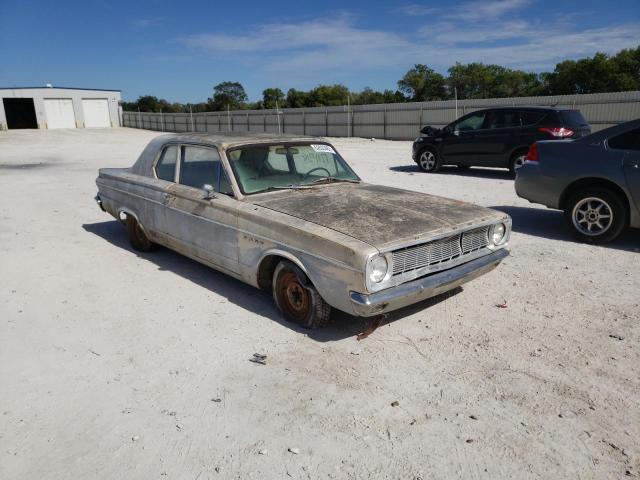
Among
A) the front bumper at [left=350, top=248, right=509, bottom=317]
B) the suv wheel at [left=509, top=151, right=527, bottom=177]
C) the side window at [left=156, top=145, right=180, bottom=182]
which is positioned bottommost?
the front bumper at [left=350, top=248, right=509, bottom=317]

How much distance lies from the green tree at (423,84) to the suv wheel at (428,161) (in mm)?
46992

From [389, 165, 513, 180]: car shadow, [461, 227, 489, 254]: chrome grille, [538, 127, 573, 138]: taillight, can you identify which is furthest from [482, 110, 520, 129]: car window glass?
[461, 227, 489, 254]: chrome grille

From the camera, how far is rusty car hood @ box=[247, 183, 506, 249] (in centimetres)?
366

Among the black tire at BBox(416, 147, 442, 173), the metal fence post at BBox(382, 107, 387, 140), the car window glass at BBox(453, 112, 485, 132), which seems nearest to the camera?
the car window glass at BBox(453, 112, 485, 132)

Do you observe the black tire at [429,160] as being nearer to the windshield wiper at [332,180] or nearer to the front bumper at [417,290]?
the windshield wiper at [332,180]

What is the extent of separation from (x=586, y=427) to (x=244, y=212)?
288cm

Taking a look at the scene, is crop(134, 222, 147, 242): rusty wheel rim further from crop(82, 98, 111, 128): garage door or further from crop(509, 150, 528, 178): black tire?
crop(82, 98, 111, 128): garage door

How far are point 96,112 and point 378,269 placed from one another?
57418 mm

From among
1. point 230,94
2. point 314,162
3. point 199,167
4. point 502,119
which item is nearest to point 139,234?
point 199,167

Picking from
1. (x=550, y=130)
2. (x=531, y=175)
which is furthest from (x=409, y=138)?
(x=531, y=175)

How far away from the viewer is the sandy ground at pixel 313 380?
2551 millimetres

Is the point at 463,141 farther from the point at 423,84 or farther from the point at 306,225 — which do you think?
the point at 423,84

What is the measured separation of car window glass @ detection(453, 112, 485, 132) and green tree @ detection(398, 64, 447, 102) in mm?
47402

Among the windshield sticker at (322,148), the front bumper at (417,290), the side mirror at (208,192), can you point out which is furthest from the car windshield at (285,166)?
the front bumper at (417,290)
